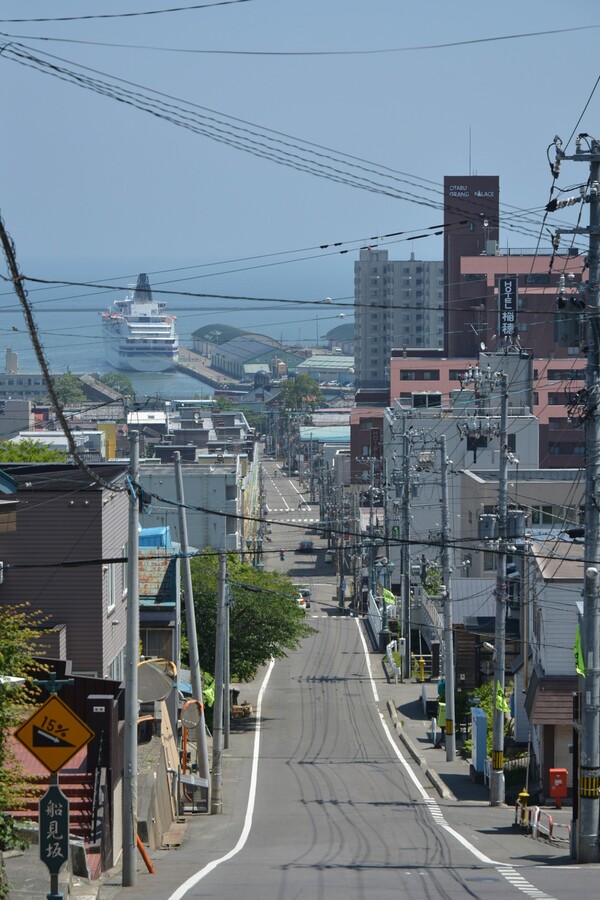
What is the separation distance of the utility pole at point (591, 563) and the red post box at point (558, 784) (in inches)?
286

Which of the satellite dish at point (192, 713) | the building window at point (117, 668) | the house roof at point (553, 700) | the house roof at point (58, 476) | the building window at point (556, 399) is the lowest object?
the satellite dish at point (192, 713)

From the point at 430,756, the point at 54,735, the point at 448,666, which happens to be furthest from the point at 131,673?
the point at 430,756

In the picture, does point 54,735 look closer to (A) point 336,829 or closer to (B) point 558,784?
(A) point 336,829

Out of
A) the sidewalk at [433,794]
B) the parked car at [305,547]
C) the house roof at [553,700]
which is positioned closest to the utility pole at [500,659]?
the sidewalk at [433,794]

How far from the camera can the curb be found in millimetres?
28495

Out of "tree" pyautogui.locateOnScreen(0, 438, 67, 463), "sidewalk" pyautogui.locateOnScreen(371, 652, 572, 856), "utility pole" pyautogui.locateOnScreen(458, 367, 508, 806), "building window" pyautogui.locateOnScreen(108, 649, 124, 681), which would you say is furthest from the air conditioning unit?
"tree" pyautogui.locateOnScreen(0, 438, 67, 463)

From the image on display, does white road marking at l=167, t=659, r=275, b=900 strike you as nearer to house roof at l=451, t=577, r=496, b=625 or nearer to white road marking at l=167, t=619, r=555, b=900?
white road marking at l=167, t=619, r=555, b=900

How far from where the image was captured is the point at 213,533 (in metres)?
65.5

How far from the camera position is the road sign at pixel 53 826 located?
39.4 feet

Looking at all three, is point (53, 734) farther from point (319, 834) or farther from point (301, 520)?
point (301, 520)

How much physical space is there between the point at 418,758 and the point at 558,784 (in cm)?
881

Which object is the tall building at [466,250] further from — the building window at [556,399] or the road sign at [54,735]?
the road sign at [54,735]

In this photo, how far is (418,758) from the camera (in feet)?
112

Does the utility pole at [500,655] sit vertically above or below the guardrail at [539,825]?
above
